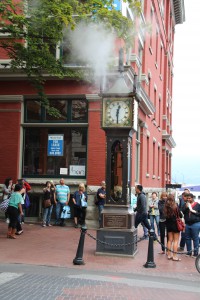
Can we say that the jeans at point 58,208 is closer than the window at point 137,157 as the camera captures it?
Yes

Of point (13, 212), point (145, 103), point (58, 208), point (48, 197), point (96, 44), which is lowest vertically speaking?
point (58, 208)

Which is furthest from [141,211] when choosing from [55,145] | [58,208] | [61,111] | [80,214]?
[61,111]

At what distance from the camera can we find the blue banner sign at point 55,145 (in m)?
16.3

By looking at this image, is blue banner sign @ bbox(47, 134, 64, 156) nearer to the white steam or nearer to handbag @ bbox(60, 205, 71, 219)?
handbag @ bbox(60, 205, 71, 219)

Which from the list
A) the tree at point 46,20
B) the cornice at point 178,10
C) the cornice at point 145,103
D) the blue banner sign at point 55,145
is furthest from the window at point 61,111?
the cornice at point 178,10

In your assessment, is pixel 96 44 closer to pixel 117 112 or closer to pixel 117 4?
pixel 117 112

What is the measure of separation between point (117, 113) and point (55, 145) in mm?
6232

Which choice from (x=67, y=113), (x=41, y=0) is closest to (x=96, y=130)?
(x=67, y=113)

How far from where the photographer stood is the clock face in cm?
1052

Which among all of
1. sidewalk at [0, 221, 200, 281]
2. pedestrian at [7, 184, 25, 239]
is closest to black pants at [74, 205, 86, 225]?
sidewalk at [0, 221, 200, 281]

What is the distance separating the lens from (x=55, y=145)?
53.6 feet

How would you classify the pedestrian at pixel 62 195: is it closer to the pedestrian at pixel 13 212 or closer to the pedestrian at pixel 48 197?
the pedestrian at pixel 48 197

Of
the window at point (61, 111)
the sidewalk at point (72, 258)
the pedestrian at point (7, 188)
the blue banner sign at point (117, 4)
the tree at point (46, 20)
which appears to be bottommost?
the sidewalk at point (72, 258)

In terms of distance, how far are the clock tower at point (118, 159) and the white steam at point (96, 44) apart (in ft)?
4.79
